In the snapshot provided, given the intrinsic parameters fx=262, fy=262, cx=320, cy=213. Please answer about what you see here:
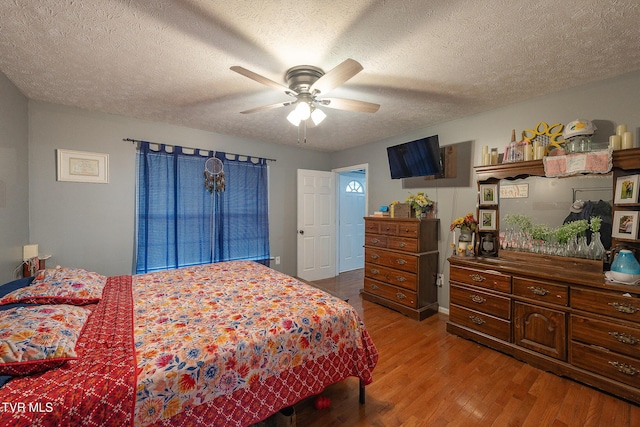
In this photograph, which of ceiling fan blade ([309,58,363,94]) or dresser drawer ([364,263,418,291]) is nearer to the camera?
ceiling fan blade ([309,58,363,94])

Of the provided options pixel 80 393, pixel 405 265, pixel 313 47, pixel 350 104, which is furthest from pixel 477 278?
pixel 80 393

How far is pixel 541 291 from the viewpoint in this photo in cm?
216

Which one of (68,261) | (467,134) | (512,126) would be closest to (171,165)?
(68,261)

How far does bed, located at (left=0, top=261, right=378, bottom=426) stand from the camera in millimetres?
982

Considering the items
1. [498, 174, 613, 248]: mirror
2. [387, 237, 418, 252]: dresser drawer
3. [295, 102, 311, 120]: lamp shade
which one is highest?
[295, 102, 311, 120]: lamp shade

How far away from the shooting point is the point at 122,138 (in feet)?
10.4

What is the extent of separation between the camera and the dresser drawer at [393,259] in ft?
10.5

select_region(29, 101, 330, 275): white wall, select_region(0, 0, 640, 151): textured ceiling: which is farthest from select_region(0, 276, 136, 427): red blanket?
select_region(29, 101, 330, 275): white wall

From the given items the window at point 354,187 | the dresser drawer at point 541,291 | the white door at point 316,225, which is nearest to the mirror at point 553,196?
the dresser drawer at point 541,291

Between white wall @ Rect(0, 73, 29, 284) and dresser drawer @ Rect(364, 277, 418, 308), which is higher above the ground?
white wall @ Rect(0, 73, 29, 284)

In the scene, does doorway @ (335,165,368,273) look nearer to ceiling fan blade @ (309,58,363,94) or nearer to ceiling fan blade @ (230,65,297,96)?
ceiling fan blade @ (309,58,363,94)

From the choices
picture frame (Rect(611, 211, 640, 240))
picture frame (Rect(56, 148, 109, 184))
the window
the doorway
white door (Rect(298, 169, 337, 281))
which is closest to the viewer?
picture frame (Rect(611, 211, 640, 240))

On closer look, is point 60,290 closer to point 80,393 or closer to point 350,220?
point 80,393

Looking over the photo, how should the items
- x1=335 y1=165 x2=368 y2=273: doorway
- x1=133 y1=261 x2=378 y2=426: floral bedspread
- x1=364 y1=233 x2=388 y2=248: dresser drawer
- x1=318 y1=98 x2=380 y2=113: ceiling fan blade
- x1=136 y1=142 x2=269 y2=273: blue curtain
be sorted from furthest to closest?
x1=335 y1=165 x2=368 y2=273: doorway
x1=364 y1=233 x2=388 y2=248: dresser drawer
x1=136 y1=142 x2=269 y2=273: blue curtain
x1=318 y1=98 x2=380 y2=113: ceiling fan blade
x1=133 y1=261 x2=378 y2=426: floral bedspread
